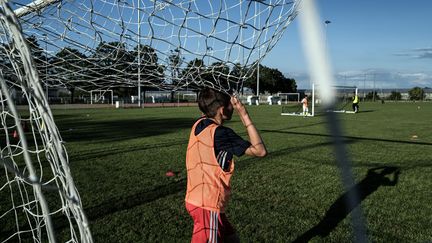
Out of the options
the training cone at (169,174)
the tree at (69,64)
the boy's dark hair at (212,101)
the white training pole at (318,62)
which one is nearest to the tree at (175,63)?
the boy's dark hair at (212,101)

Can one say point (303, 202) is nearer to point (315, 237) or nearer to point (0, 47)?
point (315, 237)

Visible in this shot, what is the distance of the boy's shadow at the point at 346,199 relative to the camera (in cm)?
420

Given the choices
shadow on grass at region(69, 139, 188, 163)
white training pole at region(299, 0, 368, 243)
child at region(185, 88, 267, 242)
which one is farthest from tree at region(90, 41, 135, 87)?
shadow on grass at region(69, 139, 188, 163)

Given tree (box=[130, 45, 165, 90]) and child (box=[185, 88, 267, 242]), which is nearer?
child (box=[185, 88, 267, 242])

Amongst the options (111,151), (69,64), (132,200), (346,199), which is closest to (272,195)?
(346,199)

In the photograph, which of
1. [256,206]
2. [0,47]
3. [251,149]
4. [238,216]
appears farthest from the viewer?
[256,206]

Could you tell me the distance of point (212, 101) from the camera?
2826 millimetres

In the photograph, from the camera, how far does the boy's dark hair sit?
2812 millimetres

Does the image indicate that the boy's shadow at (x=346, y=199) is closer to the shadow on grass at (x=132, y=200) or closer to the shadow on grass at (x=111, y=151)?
the shadow on grass at (x=132, y=200)

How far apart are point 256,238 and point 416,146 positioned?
7512 mm

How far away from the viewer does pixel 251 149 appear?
2.70m

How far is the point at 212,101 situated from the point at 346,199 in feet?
10.5

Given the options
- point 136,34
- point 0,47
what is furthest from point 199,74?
point 0,47

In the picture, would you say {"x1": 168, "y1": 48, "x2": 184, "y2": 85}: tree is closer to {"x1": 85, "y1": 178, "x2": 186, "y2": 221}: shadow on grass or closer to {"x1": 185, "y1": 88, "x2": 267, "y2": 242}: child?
{"x1": 185, "y1": 88, "x2": 267, "y2": 242}: child
